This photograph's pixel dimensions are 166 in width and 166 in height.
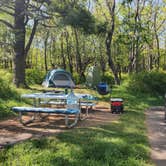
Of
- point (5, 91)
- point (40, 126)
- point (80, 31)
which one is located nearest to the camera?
point (40, 126)

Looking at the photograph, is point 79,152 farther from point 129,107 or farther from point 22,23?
point 22,23

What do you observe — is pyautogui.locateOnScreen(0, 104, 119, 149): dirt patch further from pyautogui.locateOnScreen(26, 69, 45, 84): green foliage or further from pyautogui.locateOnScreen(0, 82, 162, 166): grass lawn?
pyautogui.locateOnScreen(26, 69, 45, 84): green foliage

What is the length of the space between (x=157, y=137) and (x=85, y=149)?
2.05 meters

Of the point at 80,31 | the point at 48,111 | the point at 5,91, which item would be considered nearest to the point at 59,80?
the point at 80,31

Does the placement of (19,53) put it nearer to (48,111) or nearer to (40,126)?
(40,126)

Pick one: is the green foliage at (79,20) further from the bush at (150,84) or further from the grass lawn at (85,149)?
the grass lawn at (85,149)

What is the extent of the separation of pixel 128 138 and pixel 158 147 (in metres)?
0.68

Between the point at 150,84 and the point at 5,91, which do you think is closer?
the point at 5,91

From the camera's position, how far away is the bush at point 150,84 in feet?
51.6

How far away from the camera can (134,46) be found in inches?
1014

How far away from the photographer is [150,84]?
626 inches

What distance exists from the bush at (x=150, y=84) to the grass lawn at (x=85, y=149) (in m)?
8.61

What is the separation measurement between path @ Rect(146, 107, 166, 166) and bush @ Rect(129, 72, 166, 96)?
5.18 meters

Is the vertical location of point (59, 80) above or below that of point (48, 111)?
above
